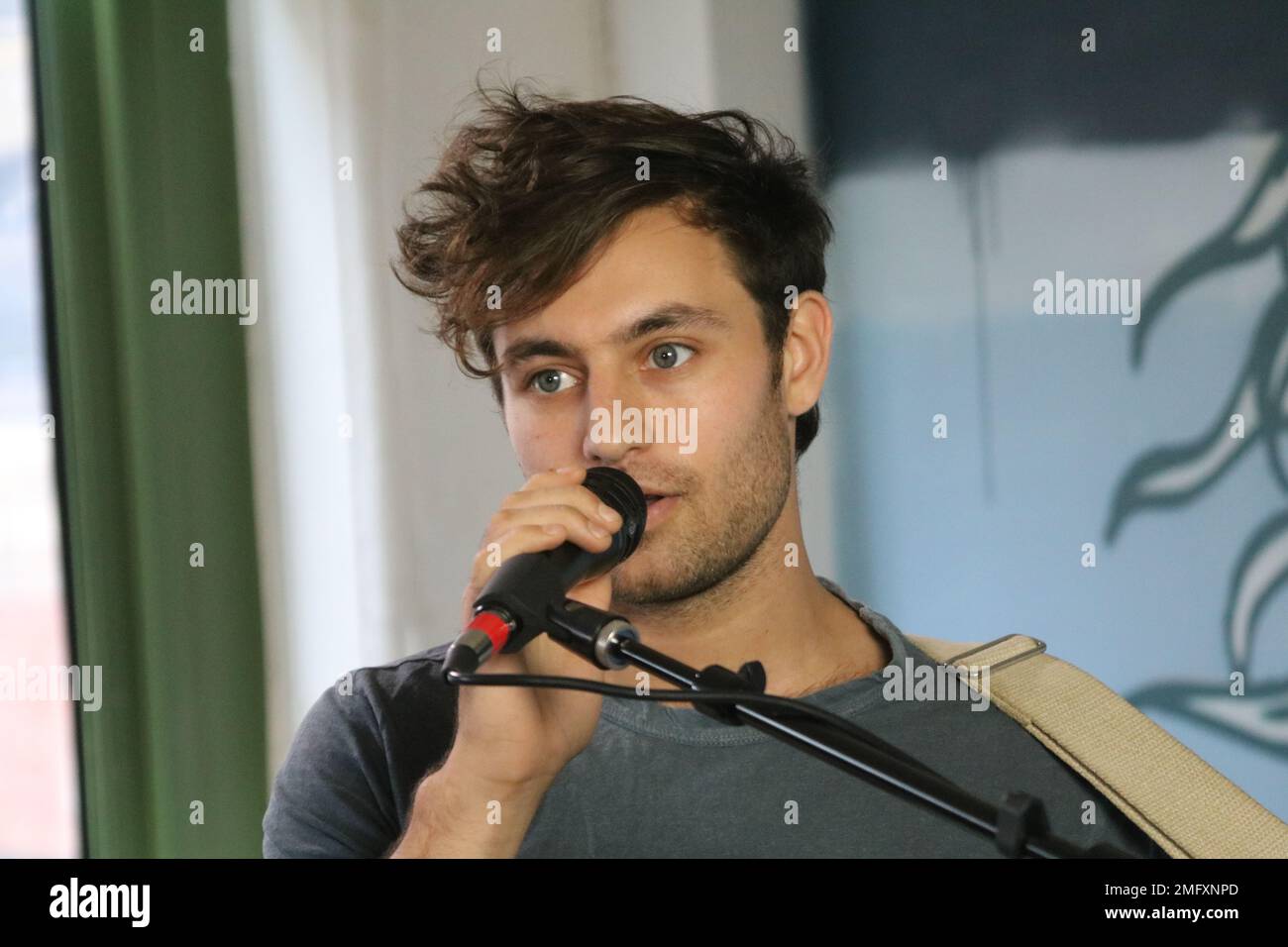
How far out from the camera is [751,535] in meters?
1.24

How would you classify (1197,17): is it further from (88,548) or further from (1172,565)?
(88,548)

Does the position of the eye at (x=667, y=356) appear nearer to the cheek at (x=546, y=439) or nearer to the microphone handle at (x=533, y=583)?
the cheek at (x=546, y=439)

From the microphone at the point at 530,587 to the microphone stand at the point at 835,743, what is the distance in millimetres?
14

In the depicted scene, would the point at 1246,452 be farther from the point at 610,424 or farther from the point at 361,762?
the point at 361,762

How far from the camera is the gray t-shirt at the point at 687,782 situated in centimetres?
110

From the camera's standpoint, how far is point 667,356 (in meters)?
1.19

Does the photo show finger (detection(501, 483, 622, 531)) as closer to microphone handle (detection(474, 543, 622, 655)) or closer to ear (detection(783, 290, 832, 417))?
microphone handle (detection(474, 543, 622, 655))

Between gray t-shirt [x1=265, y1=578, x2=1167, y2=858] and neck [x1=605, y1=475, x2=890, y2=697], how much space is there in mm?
41

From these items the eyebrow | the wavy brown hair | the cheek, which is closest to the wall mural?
the wavy brown hair

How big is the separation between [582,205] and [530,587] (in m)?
0.62

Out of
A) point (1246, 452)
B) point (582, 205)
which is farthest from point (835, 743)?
point (1246, 452)

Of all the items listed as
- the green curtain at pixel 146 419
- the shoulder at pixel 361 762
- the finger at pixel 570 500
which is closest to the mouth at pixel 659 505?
the shoulder at pixel 361 762

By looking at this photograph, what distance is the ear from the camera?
1337 millimetres
